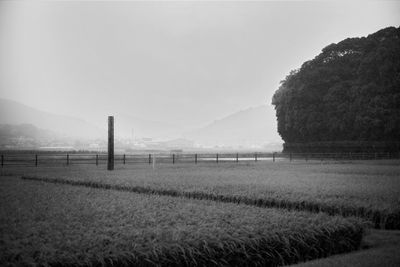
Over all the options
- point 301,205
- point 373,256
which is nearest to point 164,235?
point 373,256

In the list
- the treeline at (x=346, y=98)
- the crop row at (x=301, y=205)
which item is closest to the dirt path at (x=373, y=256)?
the crop row at (x=301, y=205)

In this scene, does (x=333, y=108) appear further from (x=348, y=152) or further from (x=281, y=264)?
(x=281, y=264)

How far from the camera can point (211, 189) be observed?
1586cm

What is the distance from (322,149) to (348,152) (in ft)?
11.9

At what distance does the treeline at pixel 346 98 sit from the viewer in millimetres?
50406

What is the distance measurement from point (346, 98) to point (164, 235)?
52.3 metres

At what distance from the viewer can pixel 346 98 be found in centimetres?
5534

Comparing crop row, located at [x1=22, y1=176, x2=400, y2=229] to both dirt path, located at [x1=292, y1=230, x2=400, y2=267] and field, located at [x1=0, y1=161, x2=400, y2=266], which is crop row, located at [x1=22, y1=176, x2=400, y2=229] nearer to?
field, located at [x1=0, y1=161, x2=400, y2=266]

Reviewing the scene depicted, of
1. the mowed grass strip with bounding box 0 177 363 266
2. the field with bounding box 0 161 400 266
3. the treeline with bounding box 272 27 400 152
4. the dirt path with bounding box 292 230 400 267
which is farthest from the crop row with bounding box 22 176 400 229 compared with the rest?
the treeline with bounding box 272 27 400 152

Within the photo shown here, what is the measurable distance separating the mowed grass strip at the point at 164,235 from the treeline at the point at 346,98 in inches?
1735

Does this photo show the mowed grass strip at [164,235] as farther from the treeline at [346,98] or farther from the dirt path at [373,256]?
the treeline at [346,98]

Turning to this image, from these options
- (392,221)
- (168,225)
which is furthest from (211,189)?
(168,225)

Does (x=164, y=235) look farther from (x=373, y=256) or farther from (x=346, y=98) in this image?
(x=346, y=98)

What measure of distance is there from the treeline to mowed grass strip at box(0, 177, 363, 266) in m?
44.1
